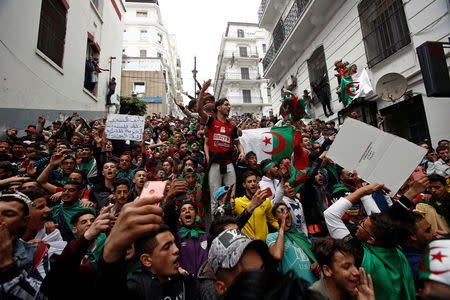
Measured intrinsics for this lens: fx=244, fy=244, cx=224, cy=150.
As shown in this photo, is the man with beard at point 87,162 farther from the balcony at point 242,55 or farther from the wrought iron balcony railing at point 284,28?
the balcony at point 242,55

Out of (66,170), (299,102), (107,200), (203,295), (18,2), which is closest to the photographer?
(203,295)

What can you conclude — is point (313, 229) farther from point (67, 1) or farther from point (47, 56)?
point (67, 1)

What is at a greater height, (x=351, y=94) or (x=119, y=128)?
(x=351, y=94)

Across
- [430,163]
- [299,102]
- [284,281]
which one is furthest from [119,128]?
[430,163]

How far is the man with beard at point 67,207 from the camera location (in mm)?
2941

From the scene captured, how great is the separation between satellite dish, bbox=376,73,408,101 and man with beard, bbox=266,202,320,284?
6.24 meters

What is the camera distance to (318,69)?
12312 millimetres

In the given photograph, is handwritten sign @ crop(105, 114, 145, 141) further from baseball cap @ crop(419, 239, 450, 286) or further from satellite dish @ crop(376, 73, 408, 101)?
satellite dish @ crop(376, 73, 408, 101)

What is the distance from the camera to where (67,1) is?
10.8 metres

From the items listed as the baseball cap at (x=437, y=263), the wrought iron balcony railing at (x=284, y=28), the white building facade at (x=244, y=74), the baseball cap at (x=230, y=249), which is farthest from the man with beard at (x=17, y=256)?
the white building facade at (x=244, y=74)

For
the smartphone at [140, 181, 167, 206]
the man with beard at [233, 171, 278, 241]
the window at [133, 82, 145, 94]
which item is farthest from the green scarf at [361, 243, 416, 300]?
the window at [133, 82, 145, 94]

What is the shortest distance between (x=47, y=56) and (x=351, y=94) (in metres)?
11.6

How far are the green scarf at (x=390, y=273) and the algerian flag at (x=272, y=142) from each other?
413cm

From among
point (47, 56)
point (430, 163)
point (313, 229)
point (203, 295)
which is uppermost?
point (47, 56)
